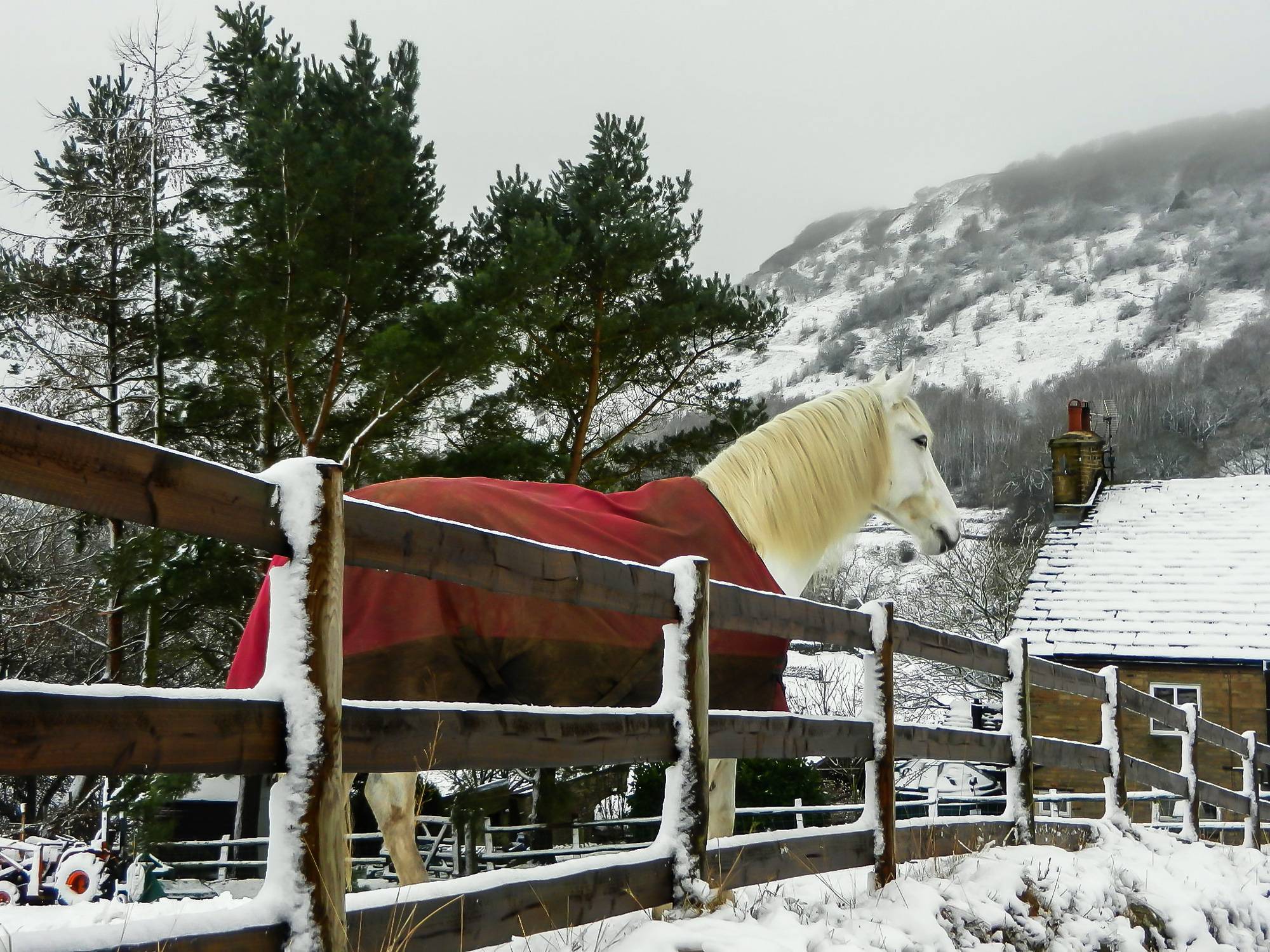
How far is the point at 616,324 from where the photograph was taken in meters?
17.0

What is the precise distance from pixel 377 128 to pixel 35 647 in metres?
10.6

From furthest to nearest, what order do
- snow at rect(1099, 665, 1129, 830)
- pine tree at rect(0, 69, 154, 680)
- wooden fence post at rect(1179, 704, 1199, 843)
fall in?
pine tree at rect(0, 69, 154, 680), wooden fence post at rect(1179, 704, 1199, 843), snow at rect(1099, 665, 1129, 830)

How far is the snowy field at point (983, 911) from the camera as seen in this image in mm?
2906

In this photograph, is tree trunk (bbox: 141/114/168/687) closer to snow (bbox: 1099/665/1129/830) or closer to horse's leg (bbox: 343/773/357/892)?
horse's leg (bbox: 343/773/357/892)

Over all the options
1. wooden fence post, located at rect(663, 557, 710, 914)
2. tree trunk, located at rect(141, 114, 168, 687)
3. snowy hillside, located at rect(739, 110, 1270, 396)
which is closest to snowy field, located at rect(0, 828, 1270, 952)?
wooden fence post, located at rect(663, 557, 710, 914)

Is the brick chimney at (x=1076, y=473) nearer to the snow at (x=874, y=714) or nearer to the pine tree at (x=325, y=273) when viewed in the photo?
the pine tree at (x=325, y=273)

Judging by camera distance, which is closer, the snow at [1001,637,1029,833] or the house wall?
the snow at [1001,637,1029,833]

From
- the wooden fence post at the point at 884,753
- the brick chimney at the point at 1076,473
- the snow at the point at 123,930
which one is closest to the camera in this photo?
the snow at the point at 123,930

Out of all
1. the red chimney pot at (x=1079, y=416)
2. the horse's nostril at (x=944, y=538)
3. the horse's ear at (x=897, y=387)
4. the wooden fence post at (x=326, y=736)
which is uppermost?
the red chimney pot at (x=1079, y=416)

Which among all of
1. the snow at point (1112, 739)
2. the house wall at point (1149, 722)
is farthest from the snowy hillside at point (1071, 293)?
the snow at point (1112, 739)

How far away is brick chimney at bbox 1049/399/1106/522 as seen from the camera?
2255 centimetres

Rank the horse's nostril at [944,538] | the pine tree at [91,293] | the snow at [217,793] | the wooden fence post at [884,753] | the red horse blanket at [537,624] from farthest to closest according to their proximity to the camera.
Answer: the snow at [217,793]
the pine tree at [91,293]
the horse's nostril at [944,538]
the wooden fence post at [884,753]
the red horse blanket at [537,624]

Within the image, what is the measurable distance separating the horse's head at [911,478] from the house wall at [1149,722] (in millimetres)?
12970

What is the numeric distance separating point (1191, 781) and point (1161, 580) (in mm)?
13760
